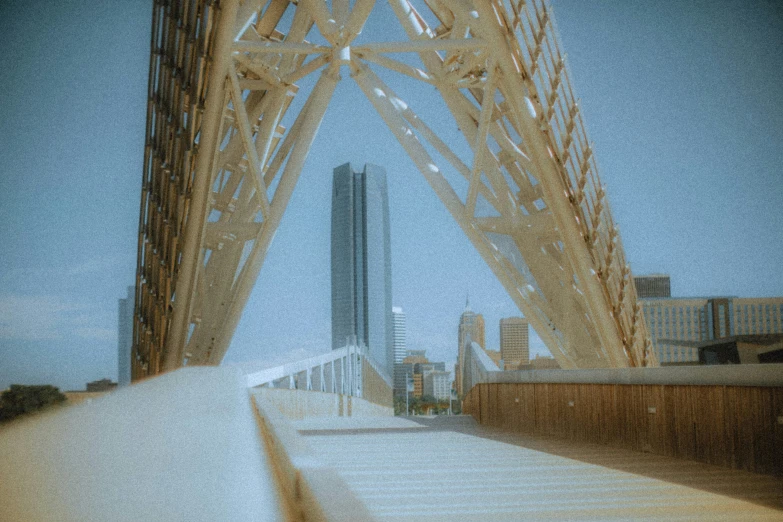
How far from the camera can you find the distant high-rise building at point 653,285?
59050 millimetres

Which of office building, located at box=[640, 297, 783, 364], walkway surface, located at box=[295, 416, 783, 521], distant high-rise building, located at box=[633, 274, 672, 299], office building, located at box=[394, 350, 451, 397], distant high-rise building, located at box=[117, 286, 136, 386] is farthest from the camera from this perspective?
office building, located at box=[394, 350, 451, 397]

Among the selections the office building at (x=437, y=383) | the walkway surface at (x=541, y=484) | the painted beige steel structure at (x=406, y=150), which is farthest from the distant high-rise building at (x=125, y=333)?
the office building at (x=437, y=383)

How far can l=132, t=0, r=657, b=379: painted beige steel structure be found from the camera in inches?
481

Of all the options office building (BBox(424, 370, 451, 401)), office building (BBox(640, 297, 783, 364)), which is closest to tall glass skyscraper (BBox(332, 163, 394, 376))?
office building (BBox(424, 370, 451, 401))

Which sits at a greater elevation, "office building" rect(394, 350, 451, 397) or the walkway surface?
the walkway surface

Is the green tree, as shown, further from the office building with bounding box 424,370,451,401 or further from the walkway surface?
the office building with bounding box 424,370,451,401

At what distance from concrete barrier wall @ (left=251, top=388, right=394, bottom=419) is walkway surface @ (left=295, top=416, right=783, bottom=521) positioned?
2.60 meters

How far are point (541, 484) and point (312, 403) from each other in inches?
408

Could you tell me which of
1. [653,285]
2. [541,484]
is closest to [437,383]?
[653,285]

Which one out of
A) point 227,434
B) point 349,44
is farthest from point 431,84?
point 227,434

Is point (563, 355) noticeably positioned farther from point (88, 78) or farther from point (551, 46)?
point (88, 78)

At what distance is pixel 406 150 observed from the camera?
15.8 metres

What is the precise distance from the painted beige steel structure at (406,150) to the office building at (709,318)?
8.95ft

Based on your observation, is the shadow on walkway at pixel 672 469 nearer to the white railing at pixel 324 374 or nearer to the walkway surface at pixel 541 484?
the walkway surface at pixel 541 484
